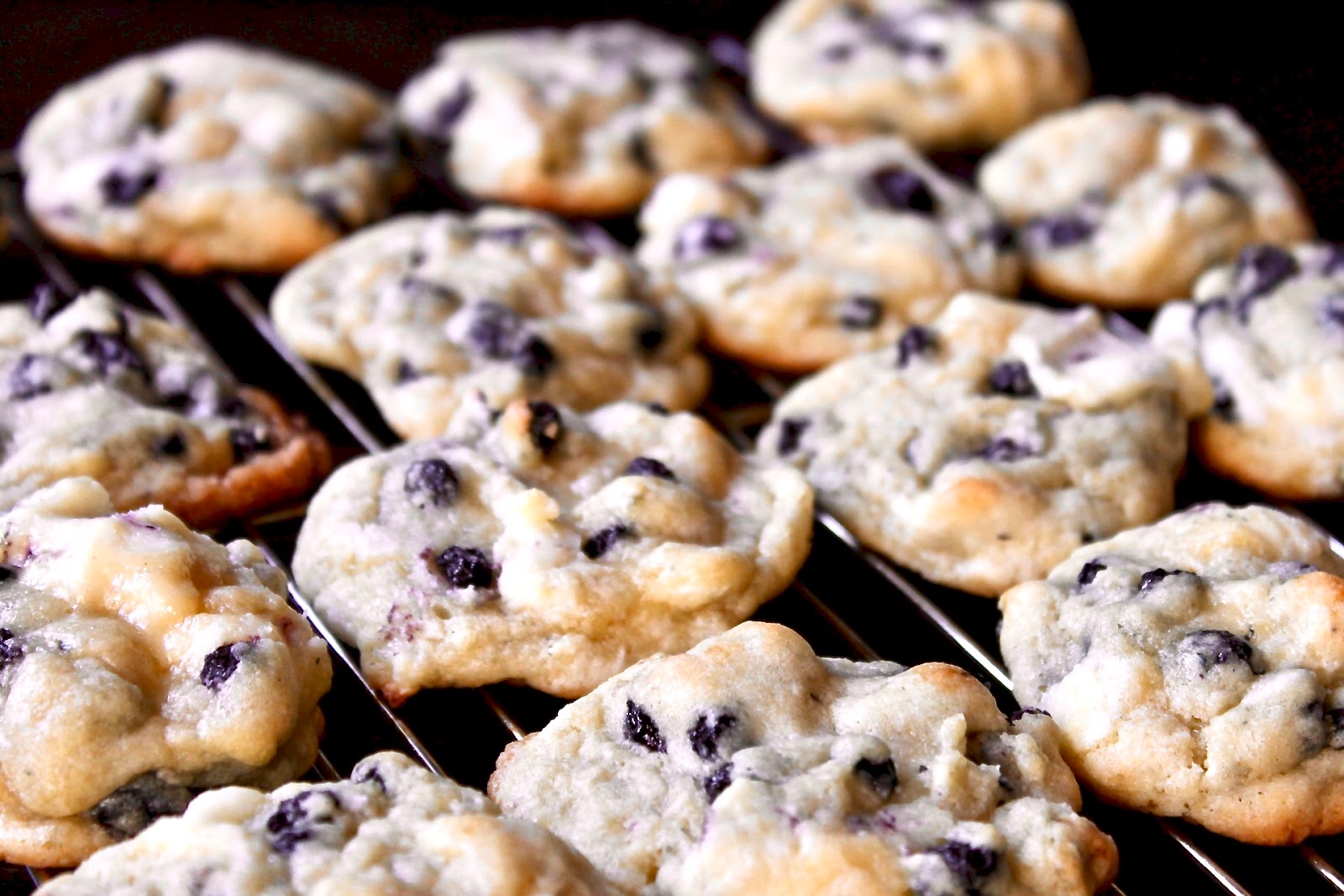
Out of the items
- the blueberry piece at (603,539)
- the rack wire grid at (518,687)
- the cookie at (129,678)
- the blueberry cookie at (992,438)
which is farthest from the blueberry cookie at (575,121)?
the cookie at (129,678)

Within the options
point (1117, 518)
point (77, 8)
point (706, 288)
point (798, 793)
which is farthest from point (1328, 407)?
point (77, 8)

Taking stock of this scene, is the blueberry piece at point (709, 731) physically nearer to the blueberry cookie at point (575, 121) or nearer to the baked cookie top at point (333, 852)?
the baked cookie top at point (333, 852)

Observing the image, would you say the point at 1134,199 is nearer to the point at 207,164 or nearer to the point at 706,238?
the point at 706,238

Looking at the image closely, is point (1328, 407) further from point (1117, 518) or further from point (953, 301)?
point (953, 301)

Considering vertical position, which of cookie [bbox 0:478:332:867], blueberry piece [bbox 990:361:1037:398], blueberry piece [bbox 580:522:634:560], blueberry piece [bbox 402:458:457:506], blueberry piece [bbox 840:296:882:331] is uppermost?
cookie [bbox 0:478:332:867]

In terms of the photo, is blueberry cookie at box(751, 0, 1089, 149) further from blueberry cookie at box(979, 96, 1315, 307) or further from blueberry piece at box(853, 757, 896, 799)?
blueberry piece at box(853, 757, 896, 799)

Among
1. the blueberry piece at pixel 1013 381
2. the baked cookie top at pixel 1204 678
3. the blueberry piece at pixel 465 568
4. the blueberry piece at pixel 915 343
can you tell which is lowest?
the baked cookie top at pixel 1204 678

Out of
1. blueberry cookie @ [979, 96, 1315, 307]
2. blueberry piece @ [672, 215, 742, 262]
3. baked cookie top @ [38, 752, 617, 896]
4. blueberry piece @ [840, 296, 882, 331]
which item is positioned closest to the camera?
baked cookie top @ [38, 752, 617, 896]

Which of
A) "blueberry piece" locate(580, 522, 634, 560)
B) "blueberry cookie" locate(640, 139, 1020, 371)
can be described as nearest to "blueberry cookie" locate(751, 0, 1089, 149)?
"blueberry cookie" locate(640, 139, 1020, 371)
